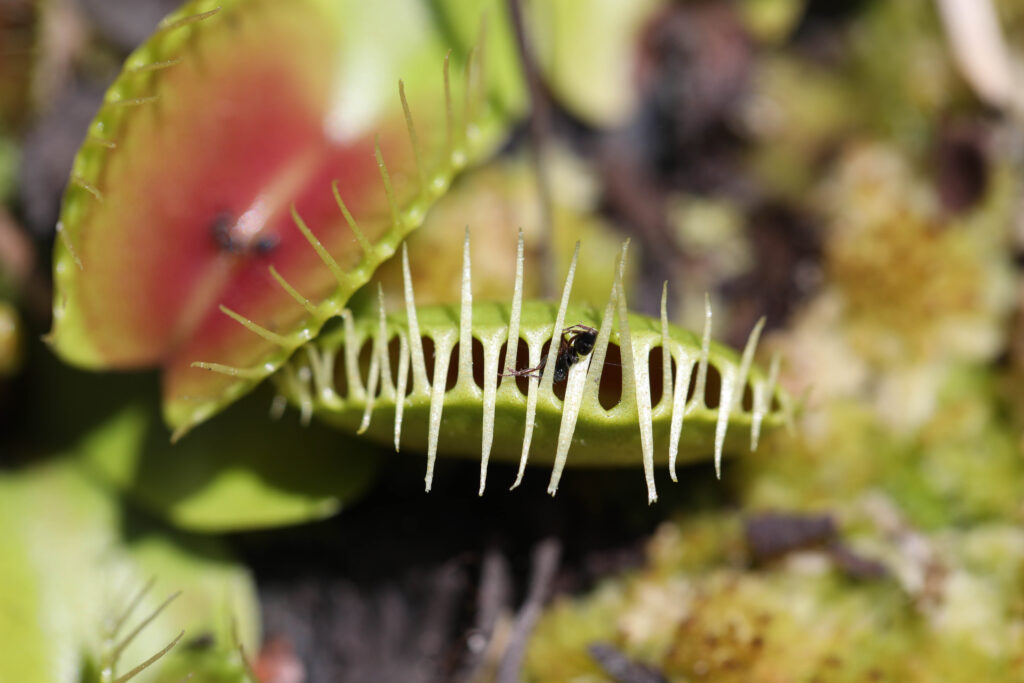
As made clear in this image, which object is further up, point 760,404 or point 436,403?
point 436,403

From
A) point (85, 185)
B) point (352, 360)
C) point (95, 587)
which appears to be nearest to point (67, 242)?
point (85, 185)

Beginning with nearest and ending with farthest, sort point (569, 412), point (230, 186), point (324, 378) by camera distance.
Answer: point (569, 412)
point (324, 378)
point (230, 186)

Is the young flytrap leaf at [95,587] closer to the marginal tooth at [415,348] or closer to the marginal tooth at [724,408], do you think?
the marginal tooth at [415,348]

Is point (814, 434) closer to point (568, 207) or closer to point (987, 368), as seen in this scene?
point (987, 368)

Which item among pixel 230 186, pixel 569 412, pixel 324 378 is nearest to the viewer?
pixel 569 412

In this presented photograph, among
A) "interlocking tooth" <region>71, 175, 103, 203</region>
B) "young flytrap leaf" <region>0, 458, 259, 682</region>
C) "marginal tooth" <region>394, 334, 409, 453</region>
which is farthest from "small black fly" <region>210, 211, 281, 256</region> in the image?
"young flytrap leaf" <region>0, 458, 259, 682</region>

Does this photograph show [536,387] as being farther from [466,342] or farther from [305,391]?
[305,391]
